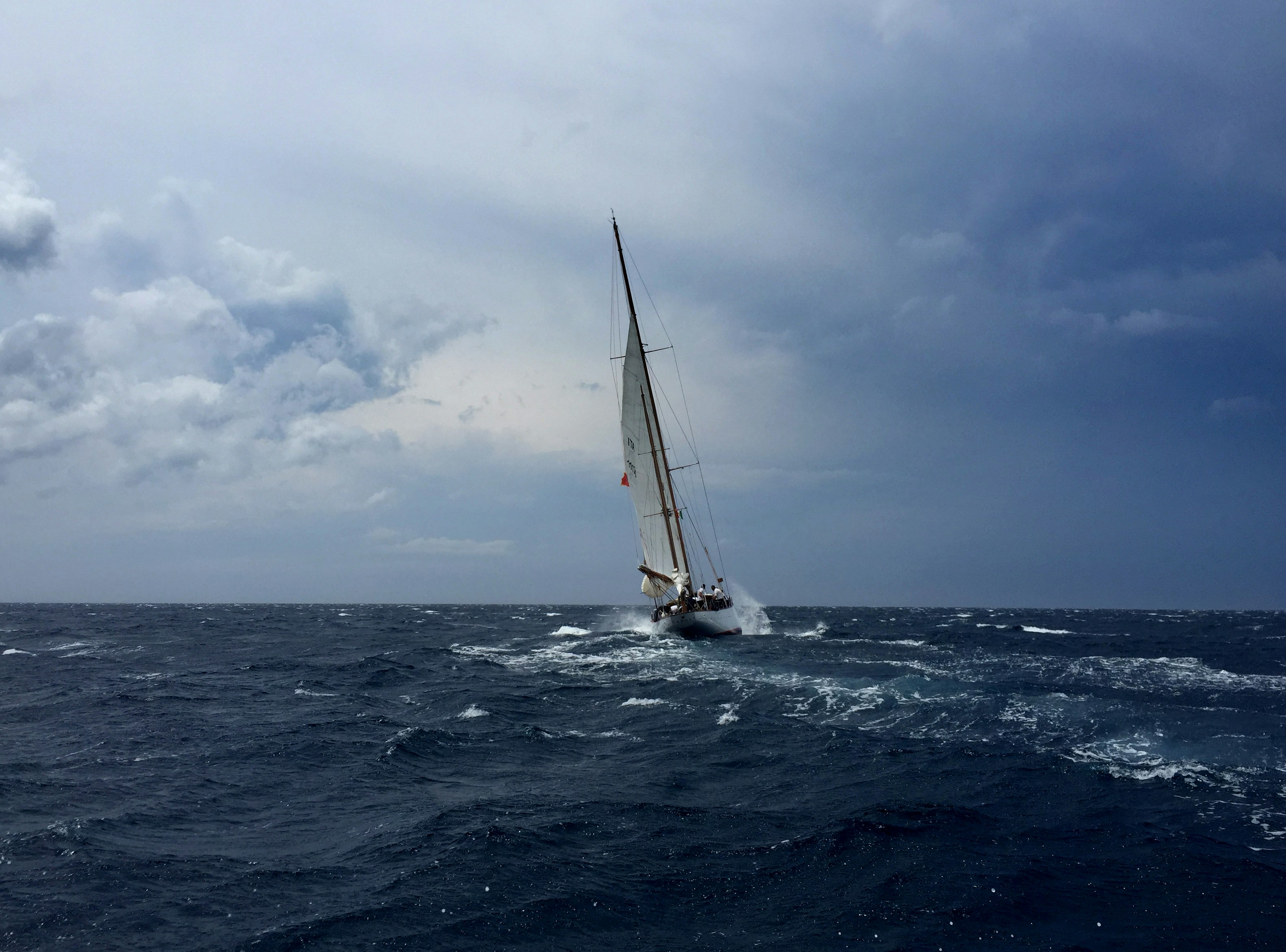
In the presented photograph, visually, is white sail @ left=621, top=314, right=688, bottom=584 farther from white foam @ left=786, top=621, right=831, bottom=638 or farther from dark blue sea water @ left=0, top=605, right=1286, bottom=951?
dark blue sea water @ left=0, top=605, right=1286, bottom=951

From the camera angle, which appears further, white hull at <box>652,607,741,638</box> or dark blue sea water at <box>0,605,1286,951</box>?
white hull at <box>652,607,741,638</box>

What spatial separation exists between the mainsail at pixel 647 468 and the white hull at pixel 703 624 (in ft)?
19.2

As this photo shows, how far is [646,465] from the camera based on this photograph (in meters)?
54.1

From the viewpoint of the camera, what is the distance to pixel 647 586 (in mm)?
52938

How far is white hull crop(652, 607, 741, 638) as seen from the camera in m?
45.9

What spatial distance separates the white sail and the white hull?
6.20m

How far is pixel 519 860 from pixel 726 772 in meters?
6.19

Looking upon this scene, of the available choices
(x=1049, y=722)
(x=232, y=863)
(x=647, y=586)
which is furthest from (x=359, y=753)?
(x=647, y=586)

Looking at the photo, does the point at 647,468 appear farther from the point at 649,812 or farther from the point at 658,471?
the point at 649,812

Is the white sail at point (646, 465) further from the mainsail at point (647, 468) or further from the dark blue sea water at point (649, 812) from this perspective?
the dark blue sea water at point (649, 812)

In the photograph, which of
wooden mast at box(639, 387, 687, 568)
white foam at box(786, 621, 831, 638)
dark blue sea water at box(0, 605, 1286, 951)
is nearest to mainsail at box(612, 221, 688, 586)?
wooden mast at box(639, 387, 687, 568)

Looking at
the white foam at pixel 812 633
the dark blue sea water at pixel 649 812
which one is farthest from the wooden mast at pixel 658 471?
the dark blue sea water at pixel 649 812

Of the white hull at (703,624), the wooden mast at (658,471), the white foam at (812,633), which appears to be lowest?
the white foam at (812,633)

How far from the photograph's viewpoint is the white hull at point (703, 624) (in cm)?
4594
